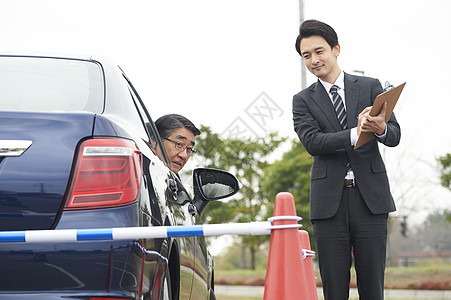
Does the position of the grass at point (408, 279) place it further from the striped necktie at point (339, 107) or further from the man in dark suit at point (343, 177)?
the striped necktie at point (339, 107)

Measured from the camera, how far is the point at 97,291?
6.27 ft

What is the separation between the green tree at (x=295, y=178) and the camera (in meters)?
32.7

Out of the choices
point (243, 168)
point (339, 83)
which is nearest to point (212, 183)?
point (339, 83)

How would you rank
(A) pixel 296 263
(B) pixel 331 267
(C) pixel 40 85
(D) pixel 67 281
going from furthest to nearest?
1. (B) pixel 331 267
2. (C) pixel 40 85
3. (A) pixel 296 263
4. (D) pixel 67 281

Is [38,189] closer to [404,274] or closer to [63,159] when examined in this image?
[63,159]

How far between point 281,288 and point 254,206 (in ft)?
117

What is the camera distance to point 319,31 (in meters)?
3.96

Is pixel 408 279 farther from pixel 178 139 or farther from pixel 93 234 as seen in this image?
pixel 93 234

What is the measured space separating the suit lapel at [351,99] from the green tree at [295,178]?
28.2 meters

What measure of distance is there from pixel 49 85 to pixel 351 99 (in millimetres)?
2018

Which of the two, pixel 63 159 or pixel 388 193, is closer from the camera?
pixel 63 159

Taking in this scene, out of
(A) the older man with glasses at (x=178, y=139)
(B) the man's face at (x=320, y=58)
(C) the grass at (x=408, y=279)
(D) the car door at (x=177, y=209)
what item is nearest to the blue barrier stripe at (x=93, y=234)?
(D) the car door at (x=177, y=209)

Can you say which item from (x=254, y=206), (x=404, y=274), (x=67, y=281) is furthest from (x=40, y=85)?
(x=254, y=206)

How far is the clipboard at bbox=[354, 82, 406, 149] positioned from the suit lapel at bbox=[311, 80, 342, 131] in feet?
0.96
